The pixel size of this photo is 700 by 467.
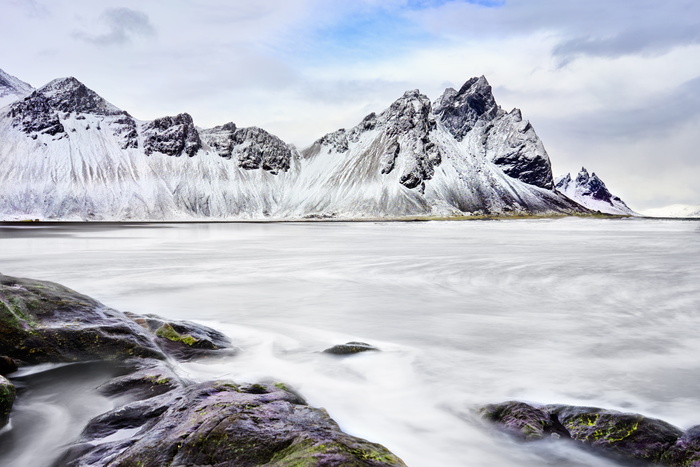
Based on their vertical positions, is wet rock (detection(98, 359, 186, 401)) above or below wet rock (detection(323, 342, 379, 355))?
above

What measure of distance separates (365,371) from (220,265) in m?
19.8

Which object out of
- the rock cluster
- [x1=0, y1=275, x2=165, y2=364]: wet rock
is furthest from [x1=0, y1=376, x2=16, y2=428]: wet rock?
[x1=0, y1=275, x2=165, y2=364]: wet rock

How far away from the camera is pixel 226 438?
159 inches

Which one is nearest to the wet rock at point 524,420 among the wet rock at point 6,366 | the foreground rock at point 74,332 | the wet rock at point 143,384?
the wet rock at point 143,384

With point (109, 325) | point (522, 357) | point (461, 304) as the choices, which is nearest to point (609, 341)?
point (522, 357)

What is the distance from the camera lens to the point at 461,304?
14.3 m

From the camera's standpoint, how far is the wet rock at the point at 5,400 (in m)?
5.61

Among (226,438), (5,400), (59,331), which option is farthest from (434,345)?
(5,400)

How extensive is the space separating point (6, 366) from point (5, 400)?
69.0 inches

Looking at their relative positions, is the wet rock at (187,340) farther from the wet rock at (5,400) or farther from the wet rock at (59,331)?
the wet rock at (5,400)

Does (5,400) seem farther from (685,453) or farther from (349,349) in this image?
(685,453)

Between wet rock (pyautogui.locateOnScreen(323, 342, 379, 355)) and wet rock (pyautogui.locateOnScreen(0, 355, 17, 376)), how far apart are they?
549 cm

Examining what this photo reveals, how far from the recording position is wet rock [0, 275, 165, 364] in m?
7.53

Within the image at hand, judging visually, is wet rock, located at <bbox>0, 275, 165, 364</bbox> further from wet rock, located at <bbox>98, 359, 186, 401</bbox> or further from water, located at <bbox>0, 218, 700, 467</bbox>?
wet rock, located at <bbox>98, 359, 186, 401</bbox>
